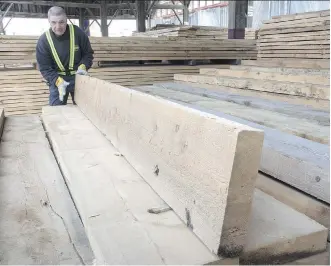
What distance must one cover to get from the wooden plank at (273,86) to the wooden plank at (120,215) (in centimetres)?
185

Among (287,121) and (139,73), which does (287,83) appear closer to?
(287,121)

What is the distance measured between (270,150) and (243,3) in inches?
330

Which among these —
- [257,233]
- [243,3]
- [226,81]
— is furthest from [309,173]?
[243,3]

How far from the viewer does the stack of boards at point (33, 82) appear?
5.85 meters

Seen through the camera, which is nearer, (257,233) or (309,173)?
(257,233)

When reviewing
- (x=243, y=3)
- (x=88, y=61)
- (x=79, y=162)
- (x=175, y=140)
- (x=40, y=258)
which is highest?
(x=243, y=3)

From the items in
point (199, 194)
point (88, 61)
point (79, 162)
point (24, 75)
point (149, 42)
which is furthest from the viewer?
point (149, 42)

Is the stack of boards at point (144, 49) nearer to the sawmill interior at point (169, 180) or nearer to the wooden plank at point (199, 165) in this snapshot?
the sawmill interior at point (169, 180)

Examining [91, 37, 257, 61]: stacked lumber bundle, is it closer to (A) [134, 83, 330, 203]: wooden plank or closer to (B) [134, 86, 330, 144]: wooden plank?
(B) [134, 86, 330, 144]: wooden plank

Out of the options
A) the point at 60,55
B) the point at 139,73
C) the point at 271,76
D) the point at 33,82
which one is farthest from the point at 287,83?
the point at 33,82

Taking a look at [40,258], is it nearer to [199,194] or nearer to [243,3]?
[199,194]

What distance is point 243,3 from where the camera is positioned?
29.9 feet

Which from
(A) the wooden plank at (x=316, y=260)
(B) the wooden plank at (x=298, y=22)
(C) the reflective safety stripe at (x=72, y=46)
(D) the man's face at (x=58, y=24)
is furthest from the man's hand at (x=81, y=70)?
(B) the wooden plank at (x=298, y=22)

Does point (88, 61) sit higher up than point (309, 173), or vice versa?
point (88, 61)
